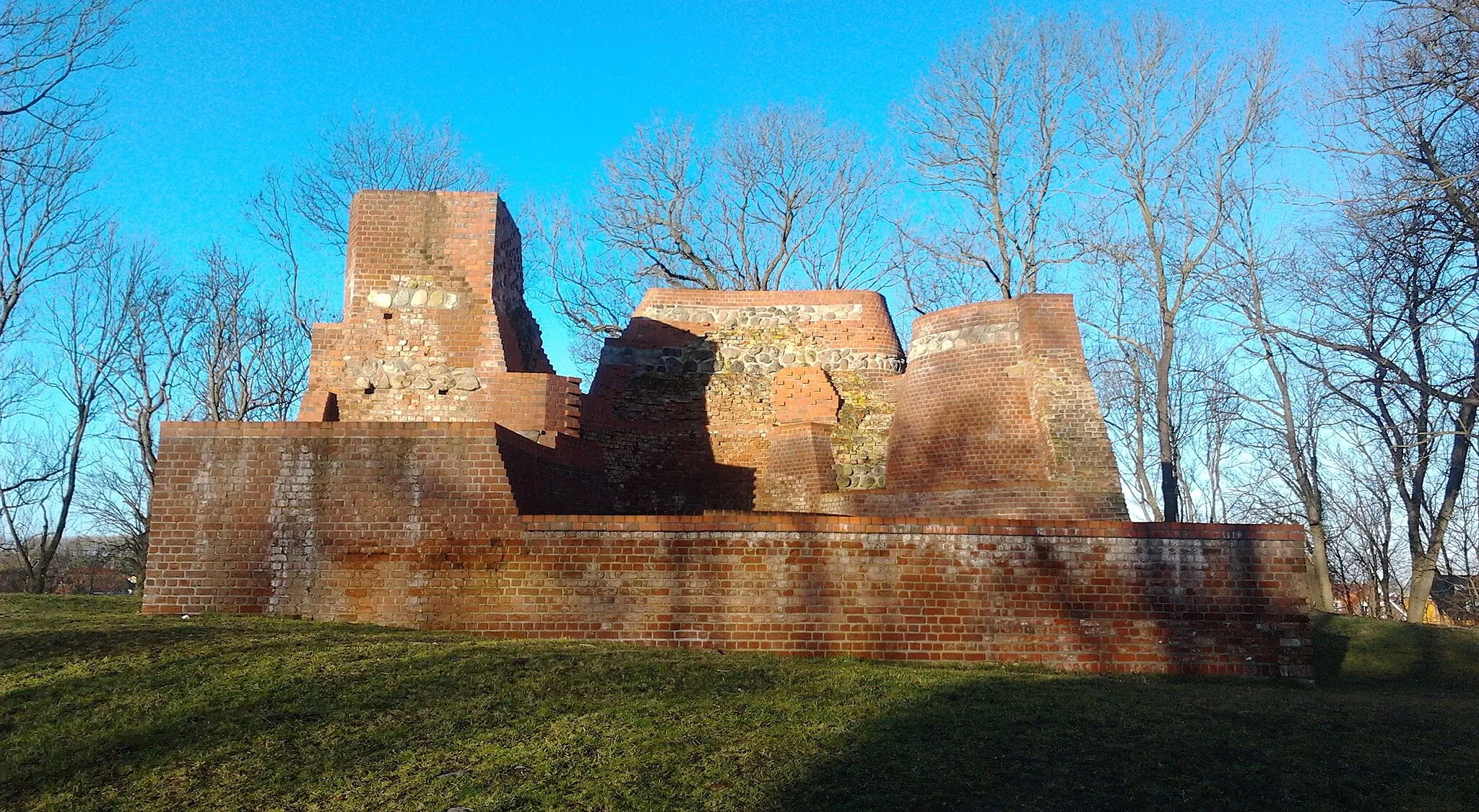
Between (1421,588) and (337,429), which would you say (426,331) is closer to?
(337,429)

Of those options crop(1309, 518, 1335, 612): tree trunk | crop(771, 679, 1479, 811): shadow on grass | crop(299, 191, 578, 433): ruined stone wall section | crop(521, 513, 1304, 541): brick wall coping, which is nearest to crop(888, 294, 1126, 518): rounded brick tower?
crop(521, 513, 1304, 541): brick wall coping

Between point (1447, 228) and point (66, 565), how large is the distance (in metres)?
37.3

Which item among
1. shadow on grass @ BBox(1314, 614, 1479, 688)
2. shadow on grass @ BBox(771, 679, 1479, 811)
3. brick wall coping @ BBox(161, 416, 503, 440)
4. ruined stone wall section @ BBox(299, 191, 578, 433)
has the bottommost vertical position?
shadow on grass @ BBox(1314, 614, 1479, 688)

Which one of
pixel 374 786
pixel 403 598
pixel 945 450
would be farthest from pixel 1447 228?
pixel 374 786

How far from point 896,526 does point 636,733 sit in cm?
357

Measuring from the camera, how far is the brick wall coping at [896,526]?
8.33 metres

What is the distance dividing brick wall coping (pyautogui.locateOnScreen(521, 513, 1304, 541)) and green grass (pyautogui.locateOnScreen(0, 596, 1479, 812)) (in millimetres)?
1111

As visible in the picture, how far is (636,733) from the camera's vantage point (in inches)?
214

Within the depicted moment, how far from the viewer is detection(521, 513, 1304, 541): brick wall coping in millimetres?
8328

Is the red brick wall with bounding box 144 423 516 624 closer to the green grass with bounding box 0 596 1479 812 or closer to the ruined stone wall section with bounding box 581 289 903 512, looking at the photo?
the green grass with bounding box 0 596 1479 812

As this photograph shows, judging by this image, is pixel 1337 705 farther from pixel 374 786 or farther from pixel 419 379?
pixel 419 379

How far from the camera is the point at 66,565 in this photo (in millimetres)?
31688

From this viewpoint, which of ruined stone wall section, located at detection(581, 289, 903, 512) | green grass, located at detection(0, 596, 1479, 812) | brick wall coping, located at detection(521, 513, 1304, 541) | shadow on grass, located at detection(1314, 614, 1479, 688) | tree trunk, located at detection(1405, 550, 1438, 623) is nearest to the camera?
green grass, located at detection(0, 596, 1479, 812)

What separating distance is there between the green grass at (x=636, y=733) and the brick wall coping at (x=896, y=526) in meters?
1.11
